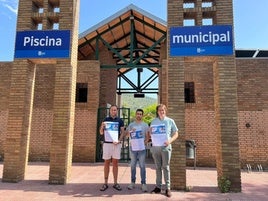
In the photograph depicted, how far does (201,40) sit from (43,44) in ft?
13.8

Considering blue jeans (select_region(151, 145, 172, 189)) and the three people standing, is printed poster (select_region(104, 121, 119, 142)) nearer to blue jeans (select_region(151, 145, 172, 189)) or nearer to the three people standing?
the three people standing

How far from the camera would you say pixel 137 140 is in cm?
560

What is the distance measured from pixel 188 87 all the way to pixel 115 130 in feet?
21.1

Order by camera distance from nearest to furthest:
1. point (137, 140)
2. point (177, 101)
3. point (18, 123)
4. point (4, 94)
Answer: point (137, 140) → point (177, 101) → point (18, 123) → point (4, 94)

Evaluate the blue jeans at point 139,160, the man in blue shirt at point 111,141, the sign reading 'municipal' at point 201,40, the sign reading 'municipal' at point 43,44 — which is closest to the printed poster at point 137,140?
the blue jeans at point 139,160

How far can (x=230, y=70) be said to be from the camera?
20.1 ft

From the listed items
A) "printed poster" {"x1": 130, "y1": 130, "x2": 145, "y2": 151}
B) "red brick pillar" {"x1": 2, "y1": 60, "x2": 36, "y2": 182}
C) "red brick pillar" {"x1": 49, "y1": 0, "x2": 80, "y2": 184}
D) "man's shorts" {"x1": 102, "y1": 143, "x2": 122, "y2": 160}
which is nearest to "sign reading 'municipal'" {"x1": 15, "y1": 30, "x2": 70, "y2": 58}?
"red brick pillar" {"x1": 49, "y1": 0, "x2": 80, "y2": 184}

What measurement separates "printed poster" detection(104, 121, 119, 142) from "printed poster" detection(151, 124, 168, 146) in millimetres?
893

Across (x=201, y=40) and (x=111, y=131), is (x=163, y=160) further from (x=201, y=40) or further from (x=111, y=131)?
(x=201, y=40)

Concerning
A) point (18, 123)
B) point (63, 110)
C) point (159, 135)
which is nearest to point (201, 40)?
point (159, 135)

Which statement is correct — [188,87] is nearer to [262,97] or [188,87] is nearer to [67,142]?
[262,97]

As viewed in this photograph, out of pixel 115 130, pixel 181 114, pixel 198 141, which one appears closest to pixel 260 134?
pixel 198 141

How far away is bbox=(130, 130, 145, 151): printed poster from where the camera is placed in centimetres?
559

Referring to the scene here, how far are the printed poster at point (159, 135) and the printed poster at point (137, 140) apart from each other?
1.28ft
